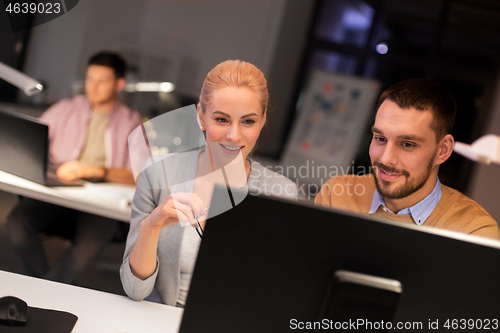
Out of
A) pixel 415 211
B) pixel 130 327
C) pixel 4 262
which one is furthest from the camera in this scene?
pixel 4 262

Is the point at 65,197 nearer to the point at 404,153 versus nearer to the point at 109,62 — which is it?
the point at 109,62

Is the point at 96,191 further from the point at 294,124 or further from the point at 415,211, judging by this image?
the point at 294,124

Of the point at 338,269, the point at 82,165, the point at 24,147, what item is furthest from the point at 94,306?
the point at 82,165

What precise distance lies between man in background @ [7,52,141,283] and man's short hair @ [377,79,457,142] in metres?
1.58

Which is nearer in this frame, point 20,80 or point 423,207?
point 20,80

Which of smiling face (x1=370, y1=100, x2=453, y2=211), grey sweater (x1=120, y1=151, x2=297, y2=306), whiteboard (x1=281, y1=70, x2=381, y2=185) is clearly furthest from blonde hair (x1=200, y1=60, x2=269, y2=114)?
whiteboard (x1=281, y1=70, x2=381, y2=185)

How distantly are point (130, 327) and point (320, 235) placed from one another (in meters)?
0.62

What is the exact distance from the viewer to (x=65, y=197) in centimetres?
191

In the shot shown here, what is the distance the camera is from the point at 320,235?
679mm

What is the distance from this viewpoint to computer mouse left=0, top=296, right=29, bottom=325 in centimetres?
90

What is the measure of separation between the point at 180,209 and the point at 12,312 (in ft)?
1.41

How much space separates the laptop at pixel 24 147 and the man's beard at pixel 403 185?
1.40m

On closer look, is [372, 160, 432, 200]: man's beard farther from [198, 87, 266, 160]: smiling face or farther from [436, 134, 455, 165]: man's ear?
[198, 87, 266, 160]: smiling face

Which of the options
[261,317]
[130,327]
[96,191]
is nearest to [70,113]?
[96,191]
